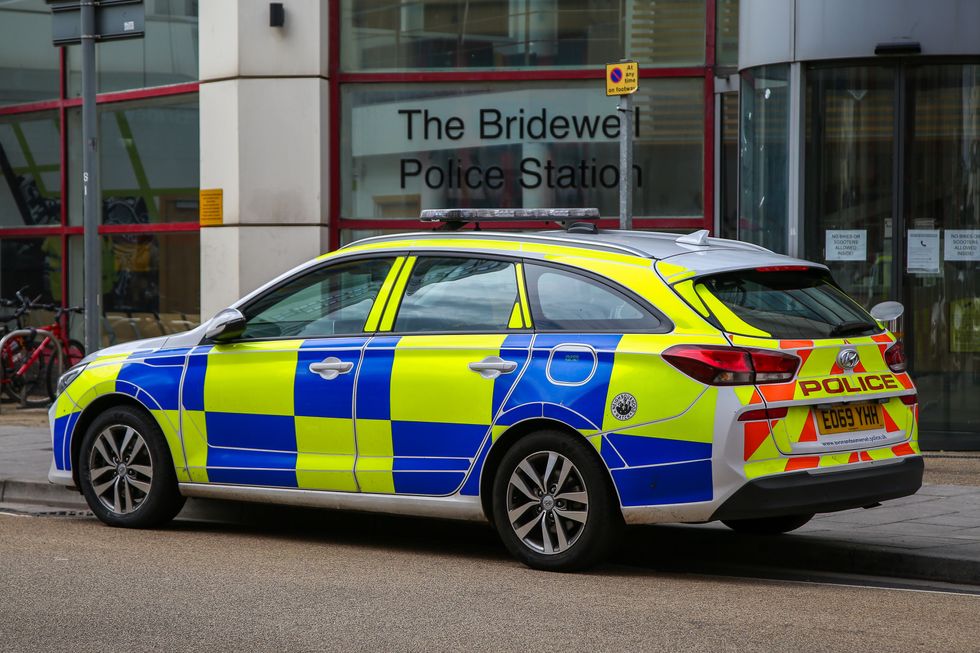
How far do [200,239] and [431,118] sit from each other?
265cm

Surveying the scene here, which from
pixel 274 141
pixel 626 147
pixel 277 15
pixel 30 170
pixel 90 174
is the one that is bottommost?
pixel 90 174

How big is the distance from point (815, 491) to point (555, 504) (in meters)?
1.15

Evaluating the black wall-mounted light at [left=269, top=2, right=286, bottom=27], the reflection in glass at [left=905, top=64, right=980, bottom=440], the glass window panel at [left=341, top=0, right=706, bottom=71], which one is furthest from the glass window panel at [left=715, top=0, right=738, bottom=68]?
the black wall-mounted light at [left=269, top=2, right=286, bottom=27]

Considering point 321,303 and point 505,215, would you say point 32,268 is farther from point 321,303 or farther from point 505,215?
point 505,215

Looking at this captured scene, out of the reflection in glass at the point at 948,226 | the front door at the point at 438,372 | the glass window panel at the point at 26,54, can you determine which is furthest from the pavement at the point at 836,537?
the glass window panel at the point at 26,54

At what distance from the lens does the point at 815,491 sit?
6.60m

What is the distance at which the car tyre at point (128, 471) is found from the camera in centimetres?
830

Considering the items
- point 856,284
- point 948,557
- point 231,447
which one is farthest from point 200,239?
point 948,557

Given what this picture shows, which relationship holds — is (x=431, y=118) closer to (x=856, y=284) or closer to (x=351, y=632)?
(x=856, y=284)

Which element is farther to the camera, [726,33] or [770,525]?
[726,33]

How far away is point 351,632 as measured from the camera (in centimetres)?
555

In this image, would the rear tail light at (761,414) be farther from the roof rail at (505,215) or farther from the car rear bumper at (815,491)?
the roof rail at (505,215)

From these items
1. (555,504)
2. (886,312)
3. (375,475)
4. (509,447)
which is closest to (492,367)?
(509,447)

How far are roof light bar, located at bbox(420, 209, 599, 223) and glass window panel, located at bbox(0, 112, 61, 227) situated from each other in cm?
1036
